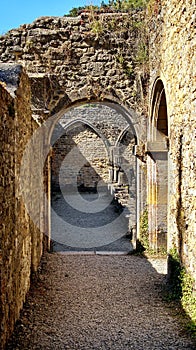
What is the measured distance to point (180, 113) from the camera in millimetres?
5297

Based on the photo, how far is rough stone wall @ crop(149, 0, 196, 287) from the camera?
183 inches

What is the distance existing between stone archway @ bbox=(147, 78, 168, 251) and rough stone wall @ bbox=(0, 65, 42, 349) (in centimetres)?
323

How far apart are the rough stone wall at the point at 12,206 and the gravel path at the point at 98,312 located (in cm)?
30

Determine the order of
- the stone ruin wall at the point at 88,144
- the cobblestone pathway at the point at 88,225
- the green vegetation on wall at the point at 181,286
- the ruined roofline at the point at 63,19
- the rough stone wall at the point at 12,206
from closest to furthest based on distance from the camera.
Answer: the rough stone wall at the point at 12,206, the green vegetation on wall at the point at 181,286, the ruined roofline at the point at 63,19, the cobblestone pathway at the point at 88,225, the stone ruin wall at the point at 88,144

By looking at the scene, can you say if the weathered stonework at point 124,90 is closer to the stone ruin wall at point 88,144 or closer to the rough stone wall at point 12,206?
the rough stone wall at point 12,206

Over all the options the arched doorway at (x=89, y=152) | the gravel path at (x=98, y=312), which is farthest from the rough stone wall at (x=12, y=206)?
the arched doorway at (x=89, y=152)

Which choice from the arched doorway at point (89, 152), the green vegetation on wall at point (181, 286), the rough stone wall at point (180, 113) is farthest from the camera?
the arched doorway at point (89, 152)

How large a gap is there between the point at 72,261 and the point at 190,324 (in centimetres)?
371

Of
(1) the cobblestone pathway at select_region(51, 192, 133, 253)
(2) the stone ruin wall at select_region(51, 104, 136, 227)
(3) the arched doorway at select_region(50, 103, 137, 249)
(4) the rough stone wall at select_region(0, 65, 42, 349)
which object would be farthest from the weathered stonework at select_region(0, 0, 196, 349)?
(2) the stone ruin wall at select_region(51, 104, 136, 227)

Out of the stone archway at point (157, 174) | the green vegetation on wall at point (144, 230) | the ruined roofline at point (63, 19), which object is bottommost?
the green vegetation on wall at point (144, 230)

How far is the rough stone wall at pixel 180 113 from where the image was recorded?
15.3 ft

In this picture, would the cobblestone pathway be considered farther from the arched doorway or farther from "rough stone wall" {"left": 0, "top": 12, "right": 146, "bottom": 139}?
"rough stone wall" {"left": 0, "top": 12, "right": 146, "bottom": 139}

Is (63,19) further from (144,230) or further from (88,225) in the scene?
(88,225)

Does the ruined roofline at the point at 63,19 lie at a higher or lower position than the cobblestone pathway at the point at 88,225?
higher
